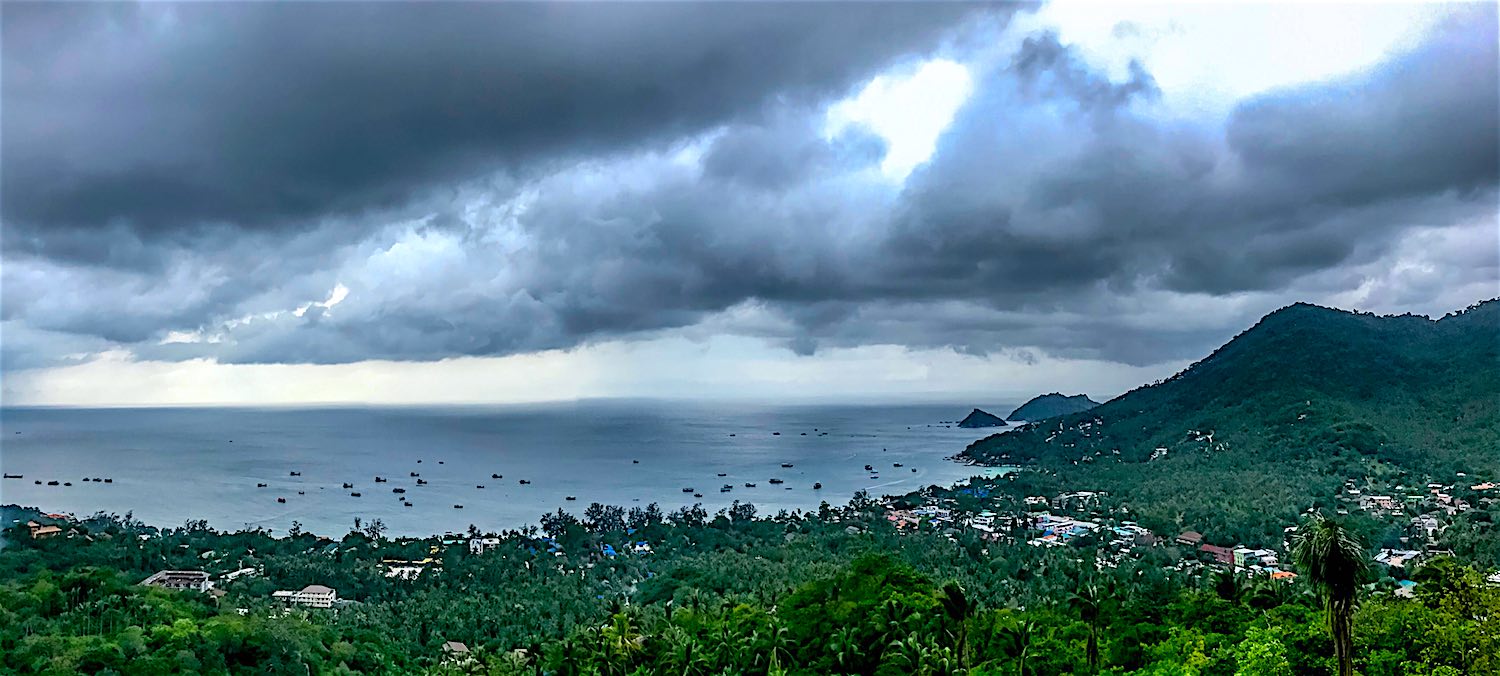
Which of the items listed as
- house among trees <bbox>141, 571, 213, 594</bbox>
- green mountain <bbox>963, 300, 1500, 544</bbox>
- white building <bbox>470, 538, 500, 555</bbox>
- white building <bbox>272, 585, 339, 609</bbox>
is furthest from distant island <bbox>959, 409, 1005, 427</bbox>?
house among trees <bbox>141, 571, 213, 594</bbox>

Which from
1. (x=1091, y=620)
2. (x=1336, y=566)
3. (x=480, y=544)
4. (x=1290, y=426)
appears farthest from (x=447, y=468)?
(x=1336, y=566)

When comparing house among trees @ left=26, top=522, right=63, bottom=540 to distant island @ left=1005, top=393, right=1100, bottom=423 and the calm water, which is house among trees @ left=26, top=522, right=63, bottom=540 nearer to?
the calm water

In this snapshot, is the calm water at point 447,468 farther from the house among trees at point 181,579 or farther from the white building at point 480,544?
the house among trees at point 181,579

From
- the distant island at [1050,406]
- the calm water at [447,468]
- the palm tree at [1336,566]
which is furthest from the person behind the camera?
the distant island at [1050,406]

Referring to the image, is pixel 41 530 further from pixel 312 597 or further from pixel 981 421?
pixel 981 421

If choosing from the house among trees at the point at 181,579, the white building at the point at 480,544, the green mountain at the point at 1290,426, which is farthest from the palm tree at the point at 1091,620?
the house among trees at the point at 181,579

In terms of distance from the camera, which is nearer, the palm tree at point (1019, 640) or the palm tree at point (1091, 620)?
the palm tree at point (1091, 620)

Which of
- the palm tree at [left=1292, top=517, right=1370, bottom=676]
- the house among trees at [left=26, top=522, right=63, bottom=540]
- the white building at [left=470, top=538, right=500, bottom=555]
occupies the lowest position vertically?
the white building at [left=470, top=538, right=500, bottom=555]
